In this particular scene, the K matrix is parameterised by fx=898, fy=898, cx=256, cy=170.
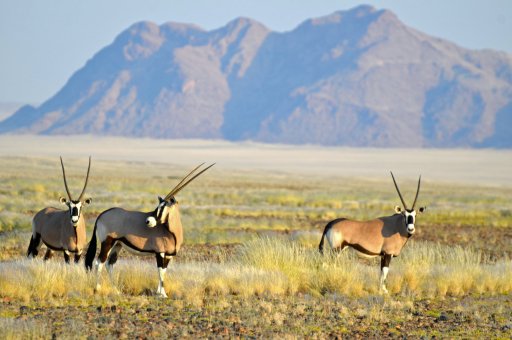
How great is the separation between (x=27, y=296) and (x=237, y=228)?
16.1m

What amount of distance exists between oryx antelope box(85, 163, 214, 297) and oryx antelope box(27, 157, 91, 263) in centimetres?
92

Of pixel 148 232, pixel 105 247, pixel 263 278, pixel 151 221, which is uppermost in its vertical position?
pixel 151 221

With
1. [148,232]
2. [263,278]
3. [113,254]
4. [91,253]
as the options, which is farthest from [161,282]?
[263,278]

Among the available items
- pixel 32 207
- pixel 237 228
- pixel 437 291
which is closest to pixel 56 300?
pixel 437 291

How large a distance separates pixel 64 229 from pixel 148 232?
2.19m

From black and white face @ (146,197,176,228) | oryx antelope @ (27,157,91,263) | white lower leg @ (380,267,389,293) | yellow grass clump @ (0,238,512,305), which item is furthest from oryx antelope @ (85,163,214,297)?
white lower leg @ (380,267,389,293)

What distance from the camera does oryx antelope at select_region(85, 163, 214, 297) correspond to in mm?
13180

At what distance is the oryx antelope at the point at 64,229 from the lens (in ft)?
47.2

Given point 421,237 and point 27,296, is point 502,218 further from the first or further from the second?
point 27,296

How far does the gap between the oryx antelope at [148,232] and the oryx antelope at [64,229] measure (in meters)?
0.92

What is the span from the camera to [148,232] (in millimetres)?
13367

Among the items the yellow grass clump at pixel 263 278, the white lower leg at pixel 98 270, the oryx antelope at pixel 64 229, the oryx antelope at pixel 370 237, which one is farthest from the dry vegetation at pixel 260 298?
the oryx antelope at pixel 64 229

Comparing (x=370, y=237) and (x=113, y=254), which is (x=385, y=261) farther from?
(x=113, y=254)

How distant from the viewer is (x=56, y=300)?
1249 centimetres
